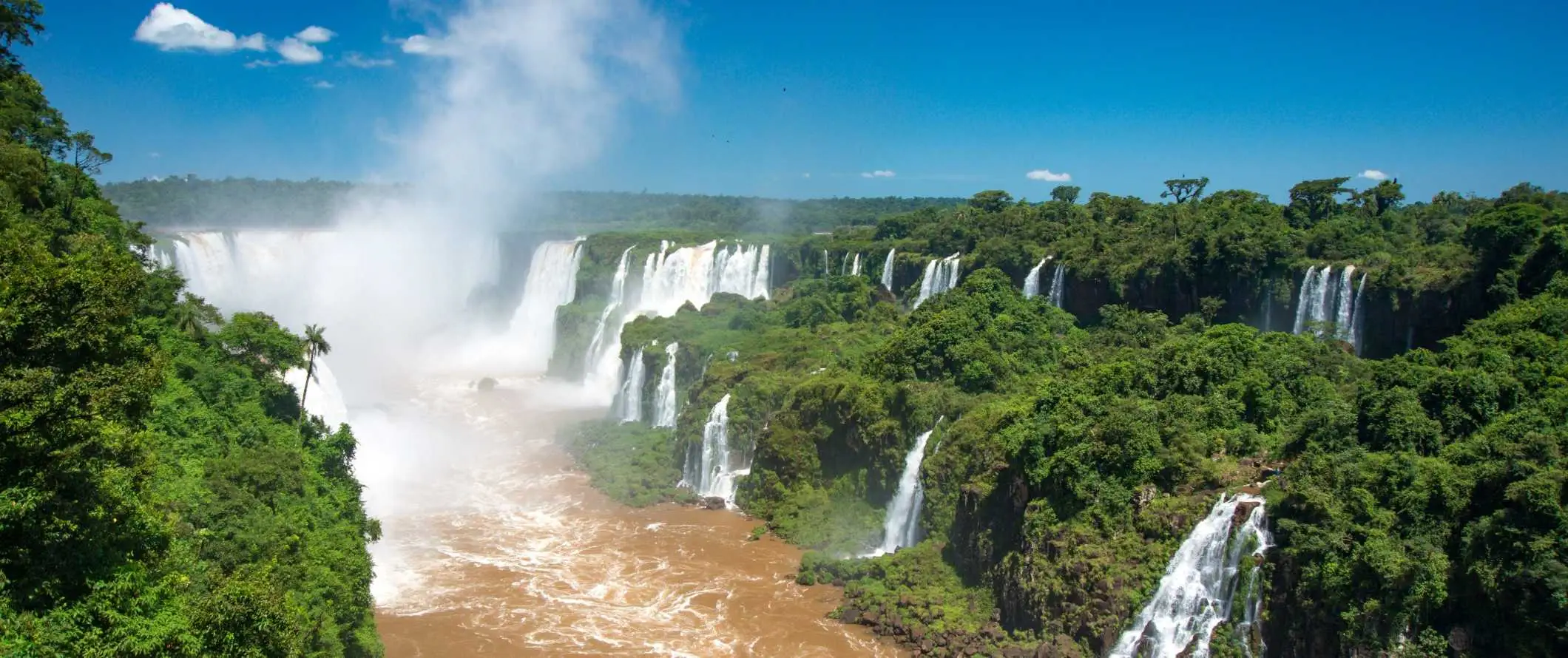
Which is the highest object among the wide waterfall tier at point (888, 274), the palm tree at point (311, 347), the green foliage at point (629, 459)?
the wide waterfall tier at point (888, 274)

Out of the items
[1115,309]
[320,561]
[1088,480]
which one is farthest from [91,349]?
[1115,309]

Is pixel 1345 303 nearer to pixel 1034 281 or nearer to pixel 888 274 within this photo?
pixel 1034 281

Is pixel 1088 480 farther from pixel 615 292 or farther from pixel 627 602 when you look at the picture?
pixel 615 292

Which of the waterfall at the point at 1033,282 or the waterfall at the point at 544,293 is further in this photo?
the waterfall at the point at 544,293

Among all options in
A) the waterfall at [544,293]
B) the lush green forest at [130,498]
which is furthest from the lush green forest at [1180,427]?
the waterfall at [544,293]

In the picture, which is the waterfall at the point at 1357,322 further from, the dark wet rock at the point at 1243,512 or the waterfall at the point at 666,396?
the waterfall at the point at 666,396

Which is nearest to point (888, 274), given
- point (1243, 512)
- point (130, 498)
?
point (1243, 512)

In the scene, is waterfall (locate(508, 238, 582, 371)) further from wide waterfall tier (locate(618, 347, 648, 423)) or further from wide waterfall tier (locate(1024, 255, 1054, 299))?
wide waterfall tier (locate(1024, 255, 1054, 299))
